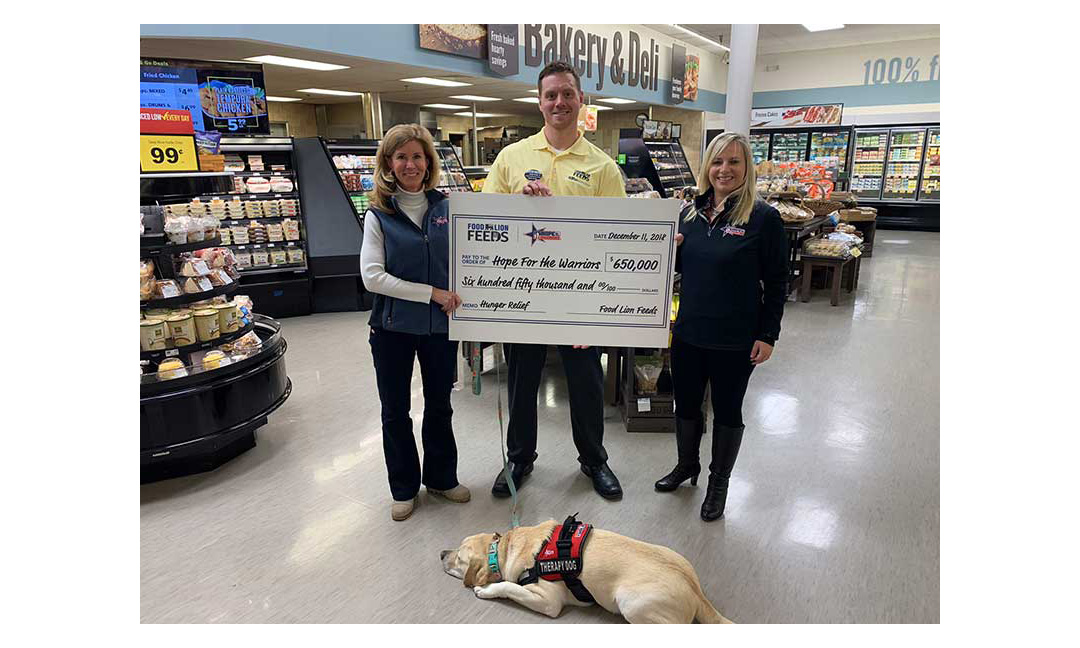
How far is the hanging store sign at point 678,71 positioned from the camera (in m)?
13.1

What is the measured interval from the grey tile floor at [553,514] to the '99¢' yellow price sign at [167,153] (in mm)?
1645

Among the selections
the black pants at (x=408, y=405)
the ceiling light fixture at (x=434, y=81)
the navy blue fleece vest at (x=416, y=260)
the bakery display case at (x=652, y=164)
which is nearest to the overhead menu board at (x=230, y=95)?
the ceiling light fixture at (x=434, y=81)

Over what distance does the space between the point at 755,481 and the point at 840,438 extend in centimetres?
87

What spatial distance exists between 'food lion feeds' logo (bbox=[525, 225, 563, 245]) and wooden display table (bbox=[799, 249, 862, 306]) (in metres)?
5.72

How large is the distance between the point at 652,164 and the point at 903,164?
764 cm

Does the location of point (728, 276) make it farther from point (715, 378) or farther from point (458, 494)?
point (458, 494)

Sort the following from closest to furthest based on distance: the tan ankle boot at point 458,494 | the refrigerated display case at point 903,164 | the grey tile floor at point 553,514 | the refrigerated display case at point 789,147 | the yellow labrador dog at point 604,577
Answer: the yellow labrador dog at point 604,577 < the grey tile floor at point 553,514 < the tan ankle boot at point 458,494 < the refrigerated display case at point 903,164 < the refrigerated display case at point 789,147

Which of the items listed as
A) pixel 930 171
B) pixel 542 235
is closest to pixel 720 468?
pixel 542 235

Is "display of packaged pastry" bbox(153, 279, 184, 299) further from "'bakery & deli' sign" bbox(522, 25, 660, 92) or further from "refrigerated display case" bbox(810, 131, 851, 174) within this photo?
"refrigerated display case" bbox(810, 131, 851, 174)

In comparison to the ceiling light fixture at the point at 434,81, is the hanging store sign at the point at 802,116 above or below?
above

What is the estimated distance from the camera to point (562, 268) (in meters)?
2.40

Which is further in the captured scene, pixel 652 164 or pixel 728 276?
pixel 652 164

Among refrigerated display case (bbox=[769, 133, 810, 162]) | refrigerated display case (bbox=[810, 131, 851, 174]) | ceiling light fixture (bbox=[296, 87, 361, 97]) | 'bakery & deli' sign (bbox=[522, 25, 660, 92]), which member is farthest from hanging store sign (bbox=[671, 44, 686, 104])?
ceiling light fixture (bbox=[296, 87, 361, 97])

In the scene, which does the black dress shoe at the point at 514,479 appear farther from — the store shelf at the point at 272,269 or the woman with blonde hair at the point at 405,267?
the store shelf at the point at 272,269
